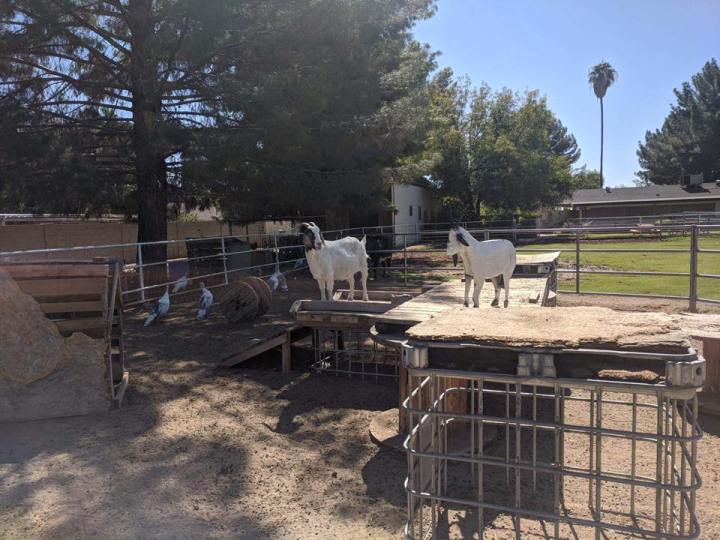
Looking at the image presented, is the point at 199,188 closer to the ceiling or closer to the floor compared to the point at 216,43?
closer to the floor

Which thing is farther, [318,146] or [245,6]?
[318,146]

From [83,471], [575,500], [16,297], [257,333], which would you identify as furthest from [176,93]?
[575,500]

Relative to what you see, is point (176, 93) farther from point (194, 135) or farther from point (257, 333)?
point (257, 333)

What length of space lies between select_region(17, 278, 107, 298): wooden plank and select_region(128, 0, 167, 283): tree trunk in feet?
18.4

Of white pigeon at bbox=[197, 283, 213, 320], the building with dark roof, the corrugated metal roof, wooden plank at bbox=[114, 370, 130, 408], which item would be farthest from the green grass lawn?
the corrugated metal roof

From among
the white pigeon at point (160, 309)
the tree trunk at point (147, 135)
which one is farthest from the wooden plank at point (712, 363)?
the tree trunk at point (147, 135)

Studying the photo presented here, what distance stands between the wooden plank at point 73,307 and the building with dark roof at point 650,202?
42262mm

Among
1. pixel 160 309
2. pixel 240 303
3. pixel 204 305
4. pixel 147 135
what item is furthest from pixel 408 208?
pixel 160 309

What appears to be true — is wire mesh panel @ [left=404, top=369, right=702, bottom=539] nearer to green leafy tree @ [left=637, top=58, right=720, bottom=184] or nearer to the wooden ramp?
the wooden ramp

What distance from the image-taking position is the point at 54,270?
5609 millimetres

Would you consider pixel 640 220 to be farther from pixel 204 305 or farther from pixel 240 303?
pixel 204 305

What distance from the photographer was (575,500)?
12.5ft

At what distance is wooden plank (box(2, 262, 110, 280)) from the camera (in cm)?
550

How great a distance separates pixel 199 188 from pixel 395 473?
10395 mm
